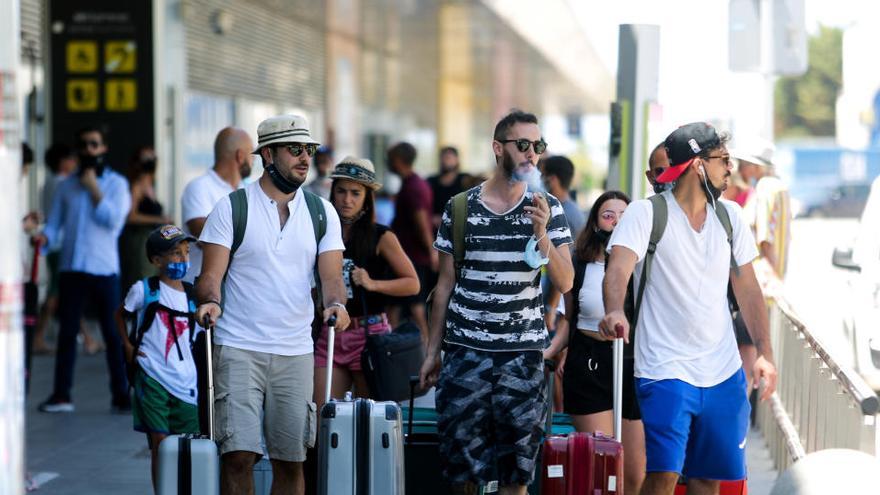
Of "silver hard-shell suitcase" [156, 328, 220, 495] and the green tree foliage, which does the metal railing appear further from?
the green tree foliage

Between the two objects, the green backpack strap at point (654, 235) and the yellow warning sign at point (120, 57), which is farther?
the yellow warning sign at point (120, 57)

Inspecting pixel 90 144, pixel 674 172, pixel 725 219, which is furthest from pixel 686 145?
pixel 90 144

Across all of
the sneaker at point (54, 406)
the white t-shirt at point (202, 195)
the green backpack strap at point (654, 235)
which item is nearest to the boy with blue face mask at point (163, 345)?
the white t-shirt at point (202, 195)

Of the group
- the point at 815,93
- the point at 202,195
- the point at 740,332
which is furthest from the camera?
the point at 815,93

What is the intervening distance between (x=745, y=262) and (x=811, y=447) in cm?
169

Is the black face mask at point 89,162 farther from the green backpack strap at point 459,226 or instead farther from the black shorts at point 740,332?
the green backpack strap at point 459,226

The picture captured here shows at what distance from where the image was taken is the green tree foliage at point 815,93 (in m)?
115

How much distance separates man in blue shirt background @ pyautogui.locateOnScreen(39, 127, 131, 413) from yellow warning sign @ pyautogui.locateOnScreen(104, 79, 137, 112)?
4.30 metres

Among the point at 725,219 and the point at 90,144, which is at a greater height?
the point at 90,144

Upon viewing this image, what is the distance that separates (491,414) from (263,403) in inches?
39.0

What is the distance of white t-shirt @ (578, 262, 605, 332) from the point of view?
269 inches

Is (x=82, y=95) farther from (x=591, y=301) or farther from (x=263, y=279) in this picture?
(x=263, y=279)

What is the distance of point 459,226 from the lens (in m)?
5.93

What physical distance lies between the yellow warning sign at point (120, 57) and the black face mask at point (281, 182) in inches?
379
